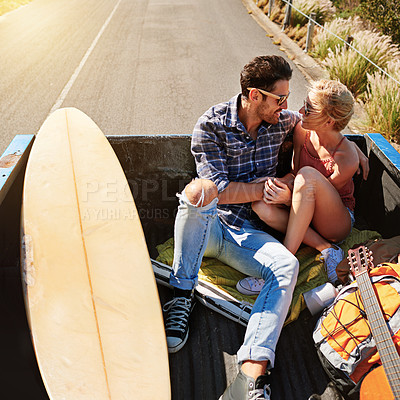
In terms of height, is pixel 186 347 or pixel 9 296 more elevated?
pixel 9 296

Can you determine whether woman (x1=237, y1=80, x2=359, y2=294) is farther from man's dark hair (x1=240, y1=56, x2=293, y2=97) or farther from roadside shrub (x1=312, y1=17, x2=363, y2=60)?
roadside shrub (x1=312, y1=17, x2=363, y2=60)

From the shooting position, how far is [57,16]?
12.5 meters

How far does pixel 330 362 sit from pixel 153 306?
884 millimetres

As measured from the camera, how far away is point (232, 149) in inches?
99.1

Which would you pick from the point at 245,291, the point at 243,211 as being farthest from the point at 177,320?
the point at 243,211

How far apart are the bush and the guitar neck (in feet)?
31.3

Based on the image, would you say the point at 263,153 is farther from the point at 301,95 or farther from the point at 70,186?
the point at 301,95

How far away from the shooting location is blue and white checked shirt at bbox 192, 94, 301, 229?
2477 mm

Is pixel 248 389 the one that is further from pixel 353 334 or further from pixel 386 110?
pixel 386 110

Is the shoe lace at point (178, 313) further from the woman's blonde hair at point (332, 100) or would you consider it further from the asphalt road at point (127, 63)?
the asphalt road at point (127, 63)

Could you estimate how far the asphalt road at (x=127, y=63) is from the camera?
20.4 ft

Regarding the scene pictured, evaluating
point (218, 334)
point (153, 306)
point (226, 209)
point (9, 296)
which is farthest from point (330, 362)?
point (9, 296)

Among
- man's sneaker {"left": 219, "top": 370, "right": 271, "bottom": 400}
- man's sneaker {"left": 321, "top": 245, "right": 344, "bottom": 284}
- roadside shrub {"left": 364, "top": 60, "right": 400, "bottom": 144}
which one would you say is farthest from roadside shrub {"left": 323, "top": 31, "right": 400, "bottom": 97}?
man's sneaker {"left": 219, "top": 370, "right": 271, "bottom": 400}

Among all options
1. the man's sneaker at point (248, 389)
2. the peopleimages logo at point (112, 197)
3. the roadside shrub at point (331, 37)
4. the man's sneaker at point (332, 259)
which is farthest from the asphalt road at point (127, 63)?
the man's sneaker at point (248, 389)
